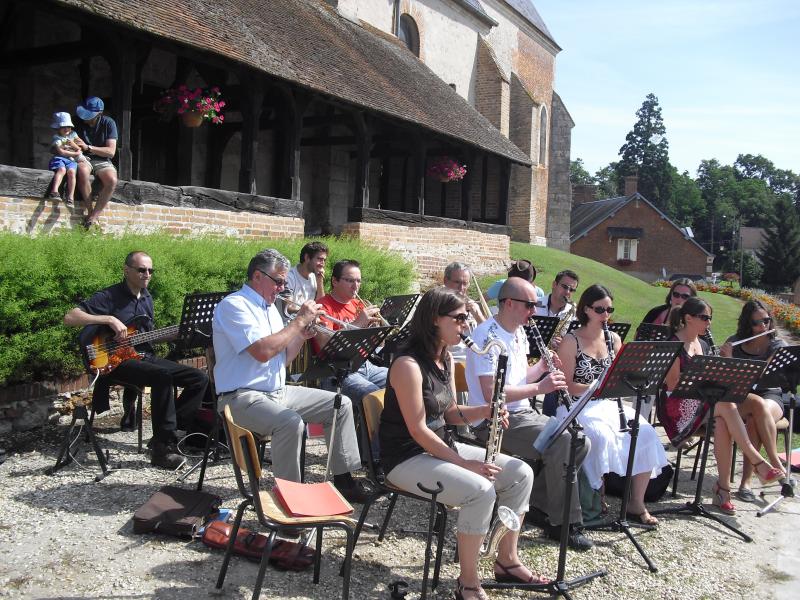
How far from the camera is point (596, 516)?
5008mm

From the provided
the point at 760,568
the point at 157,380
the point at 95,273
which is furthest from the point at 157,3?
the point at 760,568

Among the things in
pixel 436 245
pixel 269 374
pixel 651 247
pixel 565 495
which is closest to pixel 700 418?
pixel 565 495

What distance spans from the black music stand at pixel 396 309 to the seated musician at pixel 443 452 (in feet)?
8.24

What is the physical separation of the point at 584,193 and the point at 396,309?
181 ft

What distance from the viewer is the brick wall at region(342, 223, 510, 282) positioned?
A: 15.6 m

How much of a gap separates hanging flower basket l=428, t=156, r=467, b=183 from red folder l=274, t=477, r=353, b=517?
15.8 metres

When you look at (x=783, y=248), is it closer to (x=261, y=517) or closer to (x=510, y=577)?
(x=510, y=577)

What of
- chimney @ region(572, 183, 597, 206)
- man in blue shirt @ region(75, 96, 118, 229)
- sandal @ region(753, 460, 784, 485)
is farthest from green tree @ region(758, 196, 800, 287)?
man in blue shirt @ region(75, 96, 118, 229)

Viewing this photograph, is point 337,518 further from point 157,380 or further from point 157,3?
point 157,3

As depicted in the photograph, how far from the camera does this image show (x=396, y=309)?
6750 millimetres

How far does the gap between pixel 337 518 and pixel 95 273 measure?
3.84 meters

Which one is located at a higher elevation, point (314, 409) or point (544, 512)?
point (314, 409)

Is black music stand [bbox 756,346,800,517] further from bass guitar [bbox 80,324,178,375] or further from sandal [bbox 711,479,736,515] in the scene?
bass guitar [bbox 80,324,178,375]

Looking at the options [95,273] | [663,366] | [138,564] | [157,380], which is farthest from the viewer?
[95,273]
